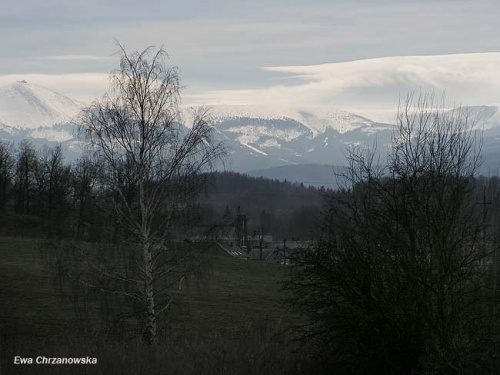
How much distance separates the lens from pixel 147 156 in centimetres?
2512

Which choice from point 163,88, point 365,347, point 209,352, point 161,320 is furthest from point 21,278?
point 365,347

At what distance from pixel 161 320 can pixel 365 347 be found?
12.2 m

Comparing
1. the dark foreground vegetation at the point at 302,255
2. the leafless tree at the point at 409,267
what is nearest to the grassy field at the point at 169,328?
the dark foreground vegetation at the point at 302,255

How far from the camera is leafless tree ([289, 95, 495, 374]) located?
15.8 m

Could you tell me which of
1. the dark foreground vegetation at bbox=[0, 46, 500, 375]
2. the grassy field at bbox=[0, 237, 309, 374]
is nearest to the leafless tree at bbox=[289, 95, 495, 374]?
the dark foreground vegetation at bbox=[0, 46, 500, 375]

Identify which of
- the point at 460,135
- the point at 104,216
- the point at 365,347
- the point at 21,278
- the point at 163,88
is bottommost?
the point at 21,278

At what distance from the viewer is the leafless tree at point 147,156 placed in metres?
24.9

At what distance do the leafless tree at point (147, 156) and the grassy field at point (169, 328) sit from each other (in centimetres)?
263

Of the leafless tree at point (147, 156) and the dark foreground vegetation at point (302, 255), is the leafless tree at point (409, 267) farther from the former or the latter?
the leafless tree at point (147, 156)

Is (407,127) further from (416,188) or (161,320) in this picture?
(161,320)

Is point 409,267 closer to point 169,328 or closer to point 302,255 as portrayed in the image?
point 302,255

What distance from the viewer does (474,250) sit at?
1638 centimetres

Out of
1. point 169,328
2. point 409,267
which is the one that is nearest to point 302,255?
point 409,267

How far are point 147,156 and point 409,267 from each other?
37.7 ft
